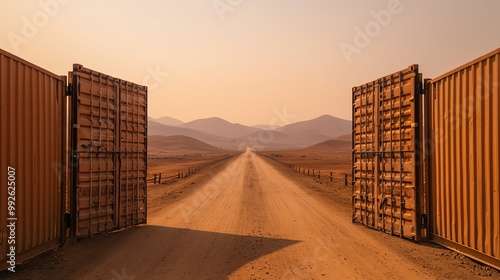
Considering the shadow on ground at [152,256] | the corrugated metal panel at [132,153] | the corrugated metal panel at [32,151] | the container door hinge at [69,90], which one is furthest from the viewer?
the corrugated metal panel at [132,153]

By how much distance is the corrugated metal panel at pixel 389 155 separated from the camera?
10.2 metres

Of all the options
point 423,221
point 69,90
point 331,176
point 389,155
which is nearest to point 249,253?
point 423,221

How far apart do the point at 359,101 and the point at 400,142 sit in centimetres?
289

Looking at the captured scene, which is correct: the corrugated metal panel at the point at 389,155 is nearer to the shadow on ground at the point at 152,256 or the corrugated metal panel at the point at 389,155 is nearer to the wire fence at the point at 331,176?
the shadow on ground at the point at 152,256

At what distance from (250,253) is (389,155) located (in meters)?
5.56

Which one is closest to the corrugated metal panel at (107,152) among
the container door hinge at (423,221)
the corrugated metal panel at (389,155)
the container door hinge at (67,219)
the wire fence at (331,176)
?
the container door hinge at (67,219)

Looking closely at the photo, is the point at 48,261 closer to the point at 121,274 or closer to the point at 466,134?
the point at 121,274

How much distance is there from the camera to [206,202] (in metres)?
18.0

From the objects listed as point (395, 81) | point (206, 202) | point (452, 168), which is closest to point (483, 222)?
point (452, 168)

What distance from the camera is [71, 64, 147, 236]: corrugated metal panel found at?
989cm

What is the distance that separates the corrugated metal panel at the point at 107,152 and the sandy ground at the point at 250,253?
2.18 feet

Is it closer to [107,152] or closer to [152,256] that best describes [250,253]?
[152,256]

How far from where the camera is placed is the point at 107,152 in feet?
35.4

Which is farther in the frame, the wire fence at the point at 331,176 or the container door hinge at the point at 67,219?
the wire fence at the point at 331,176
